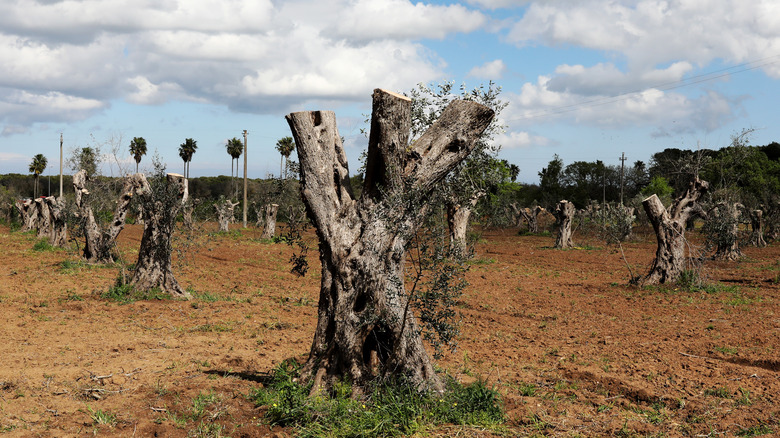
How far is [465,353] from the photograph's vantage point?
8406 mm

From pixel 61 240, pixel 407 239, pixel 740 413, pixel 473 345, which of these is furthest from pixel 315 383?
pixel 61 240

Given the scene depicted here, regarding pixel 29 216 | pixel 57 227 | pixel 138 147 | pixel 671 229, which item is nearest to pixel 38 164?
pixel 138 147

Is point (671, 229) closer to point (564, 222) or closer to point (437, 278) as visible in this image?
point (437, 278)

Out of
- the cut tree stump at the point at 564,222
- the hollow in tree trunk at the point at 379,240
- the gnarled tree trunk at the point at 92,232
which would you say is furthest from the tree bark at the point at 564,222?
the hollow in tree trunk at the point at 379,240

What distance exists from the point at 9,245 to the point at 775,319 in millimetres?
26468

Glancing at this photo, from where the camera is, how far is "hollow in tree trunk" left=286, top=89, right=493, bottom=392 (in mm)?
5781

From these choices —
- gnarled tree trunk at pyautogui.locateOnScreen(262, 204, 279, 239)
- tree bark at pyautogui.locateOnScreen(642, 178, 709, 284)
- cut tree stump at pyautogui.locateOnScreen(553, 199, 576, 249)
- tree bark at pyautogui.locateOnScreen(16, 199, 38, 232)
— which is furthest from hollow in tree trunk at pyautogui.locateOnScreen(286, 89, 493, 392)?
tree bark at pyautogui.locateOnScreen(16, 199, 38, 232)

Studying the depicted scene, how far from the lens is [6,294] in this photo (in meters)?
12.9

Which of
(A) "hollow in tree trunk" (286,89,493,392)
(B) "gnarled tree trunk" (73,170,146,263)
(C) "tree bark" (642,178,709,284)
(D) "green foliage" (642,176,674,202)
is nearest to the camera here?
(A) "hollow in tree trunk" (286,89,493,392)

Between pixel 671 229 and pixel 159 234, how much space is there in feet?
40.8

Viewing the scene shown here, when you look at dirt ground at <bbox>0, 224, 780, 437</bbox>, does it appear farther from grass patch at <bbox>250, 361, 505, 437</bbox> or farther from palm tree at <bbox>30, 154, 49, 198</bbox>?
A: palm tree at <bbox>30, 154, 49, 198</bbox>

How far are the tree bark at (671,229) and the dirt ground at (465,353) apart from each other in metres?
0.70

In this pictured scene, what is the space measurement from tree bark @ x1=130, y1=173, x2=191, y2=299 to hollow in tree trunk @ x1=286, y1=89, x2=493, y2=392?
6.93 metres

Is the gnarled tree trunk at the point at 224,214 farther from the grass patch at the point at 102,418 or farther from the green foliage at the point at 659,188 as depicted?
the green foliage at the point at 659,188
